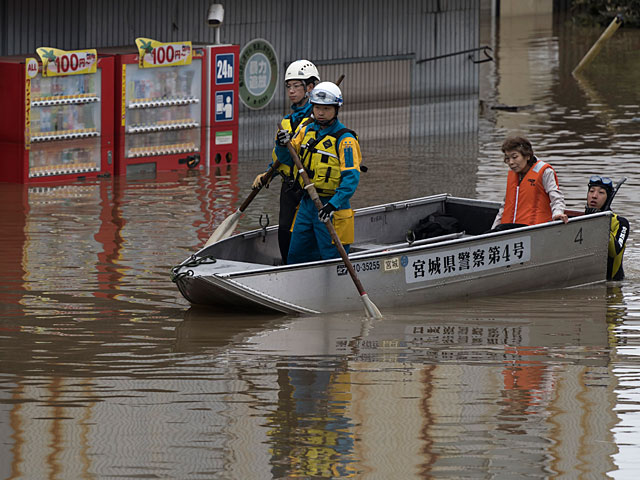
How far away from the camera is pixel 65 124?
59.4ft

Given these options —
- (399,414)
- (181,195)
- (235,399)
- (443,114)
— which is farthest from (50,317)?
(443,114)

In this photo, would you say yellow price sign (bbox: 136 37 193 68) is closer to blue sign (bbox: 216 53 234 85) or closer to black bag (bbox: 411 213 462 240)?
blue sign (bbox: 216 53 234 85)

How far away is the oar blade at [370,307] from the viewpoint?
38.2 ft

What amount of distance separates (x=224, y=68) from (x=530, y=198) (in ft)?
26.1

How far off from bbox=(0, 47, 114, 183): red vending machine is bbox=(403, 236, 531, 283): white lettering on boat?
7238mm

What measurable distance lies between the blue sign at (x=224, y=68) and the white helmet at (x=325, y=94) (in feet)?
27.2

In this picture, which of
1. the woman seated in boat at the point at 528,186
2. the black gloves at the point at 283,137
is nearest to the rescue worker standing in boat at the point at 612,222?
the woman seated in boat at the point at 528,186

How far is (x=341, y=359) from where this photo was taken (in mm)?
10430

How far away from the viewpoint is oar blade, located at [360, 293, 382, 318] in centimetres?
1163

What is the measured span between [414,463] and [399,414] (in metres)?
0.97

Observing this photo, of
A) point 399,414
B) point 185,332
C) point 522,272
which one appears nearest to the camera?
→ point 399,414

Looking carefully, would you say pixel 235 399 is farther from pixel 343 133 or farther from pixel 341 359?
pixel 343 133

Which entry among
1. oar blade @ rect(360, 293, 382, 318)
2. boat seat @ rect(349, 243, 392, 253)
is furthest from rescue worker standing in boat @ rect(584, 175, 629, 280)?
oar blade @ rect(360, 293, 382, 318)

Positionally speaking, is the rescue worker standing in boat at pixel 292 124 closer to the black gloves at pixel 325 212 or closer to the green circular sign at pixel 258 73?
the black gloves at pixel 325 212
